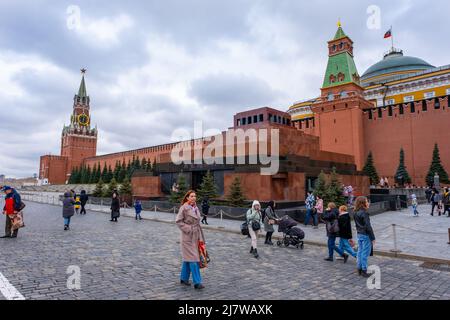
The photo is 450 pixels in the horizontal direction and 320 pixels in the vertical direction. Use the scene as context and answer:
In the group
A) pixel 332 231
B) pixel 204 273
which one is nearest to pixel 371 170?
pixel 332 231

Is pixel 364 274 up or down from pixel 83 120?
down

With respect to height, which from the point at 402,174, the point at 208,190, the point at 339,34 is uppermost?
the point at 339,34

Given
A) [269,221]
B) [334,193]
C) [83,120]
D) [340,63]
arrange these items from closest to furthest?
[269,221] < [334,193] < [340,63] < [83,120]

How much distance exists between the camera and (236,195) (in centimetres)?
1627

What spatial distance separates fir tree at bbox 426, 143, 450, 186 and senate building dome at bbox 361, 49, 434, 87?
71.8ft

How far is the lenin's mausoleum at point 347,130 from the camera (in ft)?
59.3

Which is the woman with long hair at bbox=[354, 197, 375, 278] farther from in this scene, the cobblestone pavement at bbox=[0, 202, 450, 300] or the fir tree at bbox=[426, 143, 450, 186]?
the fir tree at bbox=[426, 143, 450, 186]

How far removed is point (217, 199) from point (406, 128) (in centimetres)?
3029

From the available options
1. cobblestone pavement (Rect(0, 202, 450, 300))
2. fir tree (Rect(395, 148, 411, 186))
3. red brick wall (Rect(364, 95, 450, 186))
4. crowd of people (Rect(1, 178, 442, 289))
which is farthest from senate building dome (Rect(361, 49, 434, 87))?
cobblestone pavement (Rect(0, 202, 450, 300))

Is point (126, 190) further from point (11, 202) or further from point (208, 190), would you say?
point (11, 202)

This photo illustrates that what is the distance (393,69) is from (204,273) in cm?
5861

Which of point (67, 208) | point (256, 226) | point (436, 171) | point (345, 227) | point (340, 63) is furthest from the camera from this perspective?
point (340, 63)

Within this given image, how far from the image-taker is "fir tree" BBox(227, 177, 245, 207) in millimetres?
16172
